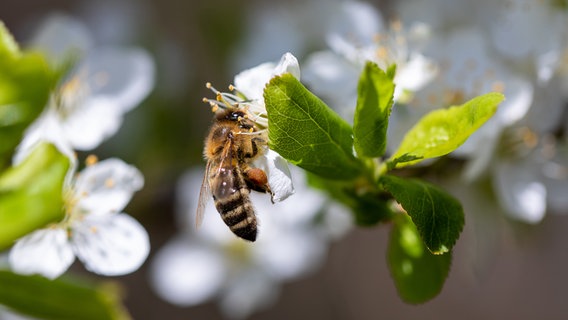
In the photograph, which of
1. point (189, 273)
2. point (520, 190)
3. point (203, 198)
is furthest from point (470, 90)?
point (189, 273)

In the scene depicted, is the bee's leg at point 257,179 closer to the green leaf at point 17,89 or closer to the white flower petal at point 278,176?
the white flower petal at point 278,176

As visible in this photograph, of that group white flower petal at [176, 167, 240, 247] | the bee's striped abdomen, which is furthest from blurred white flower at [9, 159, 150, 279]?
white flower petal at [176, 167, 240, 247]

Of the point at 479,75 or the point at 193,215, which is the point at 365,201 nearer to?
the point at 479,75

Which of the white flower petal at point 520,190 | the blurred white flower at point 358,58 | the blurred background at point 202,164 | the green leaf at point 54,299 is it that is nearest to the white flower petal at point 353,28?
the blurred white flower at point 358,58

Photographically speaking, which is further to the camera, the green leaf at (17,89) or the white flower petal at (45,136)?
the white flower petal at (45,136)

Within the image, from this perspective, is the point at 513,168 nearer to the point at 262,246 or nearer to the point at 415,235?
the point at 415,235

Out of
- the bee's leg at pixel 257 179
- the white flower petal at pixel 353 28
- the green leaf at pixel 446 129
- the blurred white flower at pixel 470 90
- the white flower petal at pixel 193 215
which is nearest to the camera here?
the green leaf at pixel 446 129
